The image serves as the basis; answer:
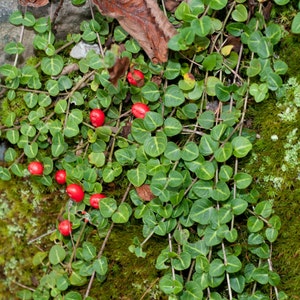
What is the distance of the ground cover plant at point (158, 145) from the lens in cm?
304

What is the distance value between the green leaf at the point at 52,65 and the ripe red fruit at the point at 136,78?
0.46m

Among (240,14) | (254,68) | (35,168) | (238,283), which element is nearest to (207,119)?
(254,68)

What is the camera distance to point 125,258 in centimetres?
345

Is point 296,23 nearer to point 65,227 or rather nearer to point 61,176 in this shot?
point 61,176

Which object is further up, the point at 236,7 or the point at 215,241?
the point at 236,7

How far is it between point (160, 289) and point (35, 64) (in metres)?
1.61

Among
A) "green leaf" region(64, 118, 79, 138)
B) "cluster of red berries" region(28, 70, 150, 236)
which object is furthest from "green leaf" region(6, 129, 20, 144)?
"green leaf" region(64, 118, 79, 138)

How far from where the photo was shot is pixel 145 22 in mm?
3232

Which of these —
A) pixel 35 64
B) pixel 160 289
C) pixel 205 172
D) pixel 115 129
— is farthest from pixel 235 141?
pixel 35 64

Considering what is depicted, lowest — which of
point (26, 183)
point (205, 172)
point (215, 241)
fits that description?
point (26, 183)

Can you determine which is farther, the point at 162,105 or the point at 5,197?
the point at 5,197

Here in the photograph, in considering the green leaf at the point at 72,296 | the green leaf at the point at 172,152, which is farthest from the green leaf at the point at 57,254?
the green leaf at the point at 172,152

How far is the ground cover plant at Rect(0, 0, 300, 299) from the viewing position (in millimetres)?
3037

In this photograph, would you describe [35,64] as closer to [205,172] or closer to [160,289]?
[205,172]
